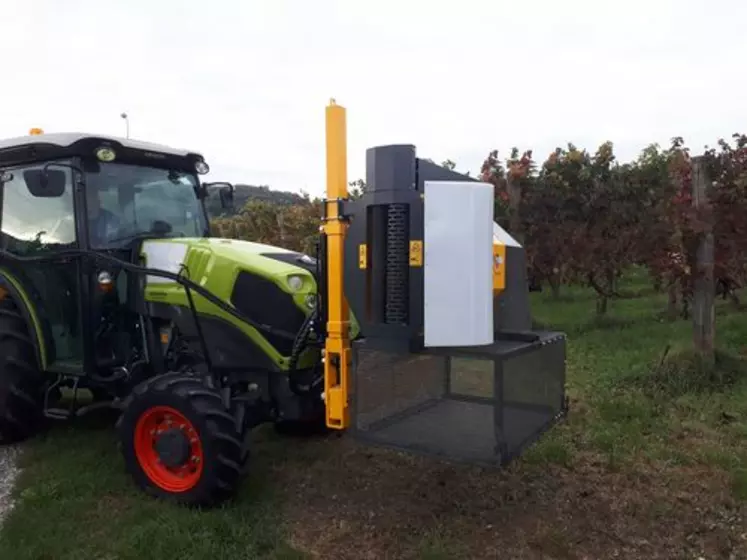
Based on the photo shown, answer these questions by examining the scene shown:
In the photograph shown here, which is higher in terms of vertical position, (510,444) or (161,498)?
(510,444)

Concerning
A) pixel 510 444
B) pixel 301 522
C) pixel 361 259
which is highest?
pixel 361 259

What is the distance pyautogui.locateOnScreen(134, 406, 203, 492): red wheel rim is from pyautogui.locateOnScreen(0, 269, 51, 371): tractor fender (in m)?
1.27

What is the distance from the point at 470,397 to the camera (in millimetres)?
4191

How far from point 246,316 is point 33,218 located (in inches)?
77.5

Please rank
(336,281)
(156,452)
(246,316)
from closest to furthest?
(336,281) < (156,452) < (246,316)

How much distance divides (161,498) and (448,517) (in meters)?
1.63

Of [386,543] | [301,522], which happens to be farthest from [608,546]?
[301,522]

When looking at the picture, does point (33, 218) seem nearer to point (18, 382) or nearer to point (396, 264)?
point (18, 382)

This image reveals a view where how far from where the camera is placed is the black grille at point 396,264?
3.29 m

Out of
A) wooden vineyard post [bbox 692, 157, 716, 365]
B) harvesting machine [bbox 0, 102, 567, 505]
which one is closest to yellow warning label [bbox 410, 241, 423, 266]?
harvesting machine [bbox 0, 102, 567, 505]

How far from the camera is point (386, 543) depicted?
348 centimetres

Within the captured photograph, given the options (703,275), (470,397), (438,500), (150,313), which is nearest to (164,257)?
(150,313)

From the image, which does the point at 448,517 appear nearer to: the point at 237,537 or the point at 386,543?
the point at 386,543

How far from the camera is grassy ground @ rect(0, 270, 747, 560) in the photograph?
3438 mm
